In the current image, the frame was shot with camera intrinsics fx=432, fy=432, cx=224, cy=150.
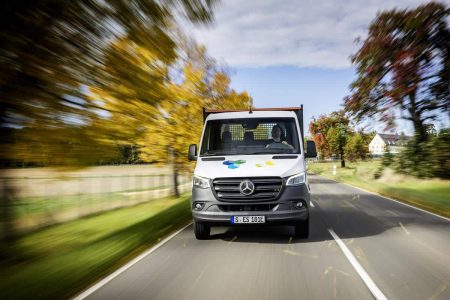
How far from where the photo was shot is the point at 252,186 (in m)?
7.17

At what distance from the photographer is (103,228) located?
1001 centimetres

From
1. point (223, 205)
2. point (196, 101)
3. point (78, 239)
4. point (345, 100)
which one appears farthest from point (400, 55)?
point (78, 239)

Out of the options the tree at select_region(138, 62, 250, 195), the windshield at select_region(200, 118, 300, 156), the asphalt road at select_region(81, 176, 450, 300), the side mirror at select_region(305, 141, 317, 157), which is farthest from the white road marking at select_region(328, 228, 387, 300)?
the tree at select_region(138, 62, 250, 195)

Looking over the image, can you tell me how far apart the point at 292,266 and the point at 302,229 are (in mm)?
1927

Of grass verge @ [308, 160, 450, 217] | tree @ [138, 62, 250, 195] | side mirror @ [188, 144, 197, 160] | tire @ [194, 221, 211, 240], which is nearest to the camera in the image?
tire @ [194, 221, 211, 240]

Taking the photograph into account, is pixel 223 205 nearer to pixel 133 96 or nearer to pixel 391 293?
pixel 133 96

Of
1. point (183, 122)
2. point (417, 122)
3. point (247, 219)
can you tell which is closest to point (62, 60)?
point (247, 219)

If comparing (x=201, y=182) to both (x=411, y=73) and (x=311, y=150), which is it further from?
(x=411, y=73)

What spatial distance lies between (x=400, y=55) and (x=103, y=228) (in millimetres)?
13939

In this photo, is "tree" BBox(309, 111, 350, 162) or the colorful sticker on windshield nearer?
the colorful sticker on windshield

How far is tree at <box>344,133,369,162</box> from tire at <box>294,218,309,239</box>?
47.9 m

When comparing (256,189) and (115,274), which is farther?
(256,189)

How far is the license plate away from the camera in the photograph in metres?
7.13

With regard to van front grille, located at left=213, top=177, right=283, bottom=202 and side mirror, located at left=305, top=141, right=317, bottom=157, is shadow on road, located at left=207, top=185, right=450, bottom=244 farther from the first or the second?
side mirror, located at left=305, top=141, right=317, bottom=157
